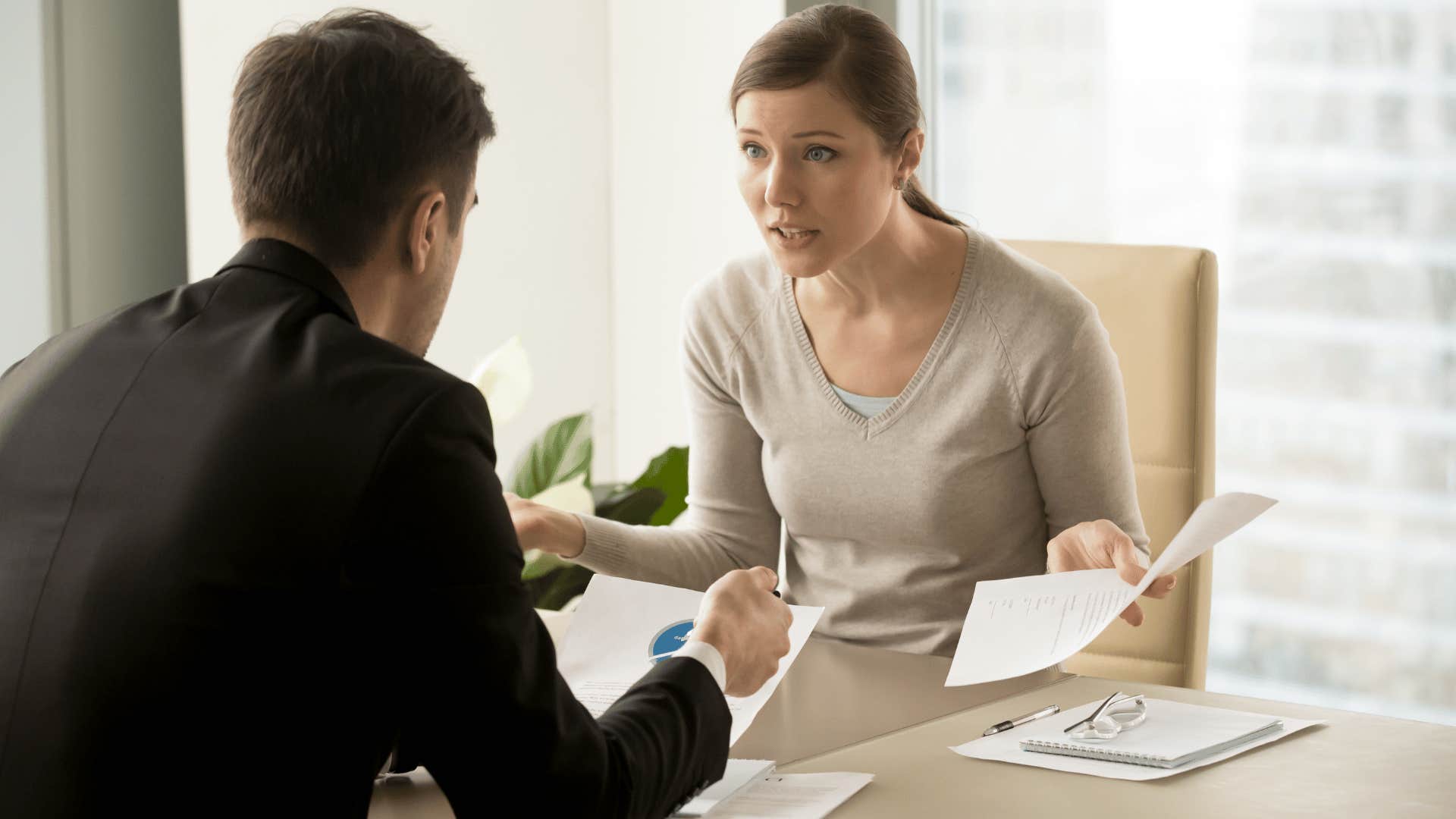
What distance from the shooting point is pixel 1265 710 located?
1.33m

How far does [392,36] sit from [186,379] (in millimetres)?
275

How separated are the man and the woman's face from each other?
88 cm

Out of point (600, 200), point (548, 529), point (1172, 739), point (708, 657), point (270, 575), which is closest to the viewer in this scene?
point (270, 575)

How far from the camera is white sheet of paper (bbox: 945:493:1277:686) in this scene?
4.05 feet

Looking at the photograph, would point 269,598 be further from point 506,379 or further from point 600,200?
point 600,200

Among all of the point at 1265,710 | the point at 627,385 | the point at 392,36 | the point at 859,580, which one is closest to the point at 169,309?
the point at 392,36

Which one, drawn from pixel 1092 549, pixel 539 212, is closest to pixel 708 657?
pixel 1092 549

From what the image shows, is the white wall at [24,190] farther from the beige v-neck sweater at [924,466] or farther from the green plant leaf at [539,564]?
the beige v-neck sweater at [924,466]

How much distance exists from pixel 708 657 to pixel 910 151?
959 mm

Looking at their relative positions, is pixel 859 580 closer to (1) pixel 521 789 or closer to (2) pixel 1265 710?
(2) pixel 1265 710

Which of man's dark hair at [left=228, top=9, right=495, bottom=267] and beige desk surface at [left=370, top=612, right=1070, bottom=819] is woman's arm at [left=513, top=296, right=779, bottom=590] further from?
man's dark hair at [left=228, top=9, right=495, bottom=267]

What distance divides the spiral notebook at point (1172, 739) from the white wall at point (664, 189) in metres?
2.18

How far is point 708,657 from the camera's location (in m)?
1.11

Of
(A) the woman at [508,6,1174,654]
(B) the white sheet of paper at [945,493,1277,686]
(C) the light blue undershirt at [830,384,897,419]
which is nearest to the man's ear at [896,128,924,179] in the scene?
(A) the woman at [508,6,1174,654]
